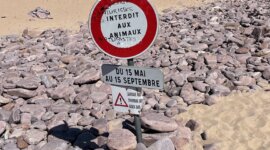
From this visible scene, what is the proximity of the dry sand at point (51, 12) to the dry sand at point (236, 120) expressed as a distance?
353 inches

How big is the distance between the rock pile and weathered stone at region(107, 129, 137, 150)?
0.01 m

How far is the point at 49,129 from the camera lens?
5477 millimetres

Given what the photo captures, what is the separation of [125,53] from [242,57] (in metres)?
4.45

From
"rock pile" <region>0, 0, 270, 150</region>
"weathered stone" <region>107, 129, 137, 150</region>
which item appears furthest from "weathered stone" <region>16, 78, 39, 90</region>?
"weathered stone" <region>107, 129, 137, 150</region>

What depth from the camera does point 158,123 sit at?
4992 millimetres

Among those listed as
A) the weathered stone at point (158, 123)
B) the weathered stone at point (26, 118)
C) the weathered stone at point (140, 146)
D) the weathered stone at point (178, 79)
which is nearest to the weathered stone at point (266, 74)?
the weathered stone at point (178, 79)

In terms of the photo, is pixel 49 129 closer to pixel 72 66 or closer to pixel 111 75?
pixel 111 75

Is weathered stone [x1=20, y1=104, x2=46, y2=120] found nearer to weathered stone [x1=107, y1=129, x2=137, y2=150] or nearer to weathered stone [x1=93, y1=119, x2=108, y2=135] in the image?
weathered stone [x1=93, y1=119, x2=108, y2=135]

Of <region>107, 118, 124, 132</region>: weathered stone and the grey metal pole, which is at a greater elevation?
the grey metal pole

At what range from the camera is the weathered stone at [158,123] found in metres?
4.96

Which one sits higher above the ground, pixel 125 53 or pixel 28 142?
pixel 125 53

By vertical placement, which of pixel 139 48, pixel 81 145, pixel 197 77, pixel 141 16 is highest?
pixel 141 16

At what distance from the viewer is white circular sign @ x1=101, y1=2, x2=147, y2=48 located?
3729mm

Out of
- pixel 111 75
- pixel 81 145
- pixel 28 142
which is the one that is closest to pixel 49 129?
pixel 28 142
